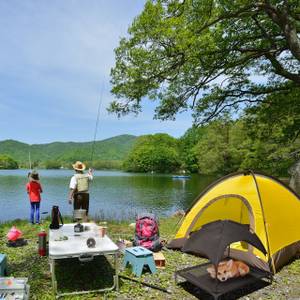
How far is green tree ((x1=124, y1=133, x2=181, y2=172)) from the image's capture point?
8244 centimetres

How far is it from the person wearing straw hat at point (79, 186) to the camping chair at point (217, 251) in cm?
447

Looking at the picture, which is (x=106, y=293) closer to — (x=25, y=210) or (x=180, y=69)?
(x=180, y=69)

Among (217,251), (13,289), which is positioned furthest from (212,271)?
(13,289)

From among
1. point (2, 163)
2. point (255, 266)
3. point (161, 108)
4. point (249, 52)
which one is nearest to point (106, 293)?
point (255, 266)

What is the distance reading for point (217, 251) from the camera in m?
4.54

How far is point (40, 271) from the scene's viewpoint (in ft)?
17.8

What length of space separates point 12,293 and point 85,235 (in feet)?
6.84

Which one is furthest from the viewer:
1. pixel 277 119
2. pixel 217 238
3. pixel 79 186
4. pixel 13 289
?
pixel 277 119

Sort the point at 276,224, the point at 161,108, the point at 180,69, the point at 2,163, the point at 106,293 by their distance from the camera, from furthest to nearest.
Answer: the point at 2,163
the point at 161,108
the point at 180,69
the point at 276,224
the point at 106,293

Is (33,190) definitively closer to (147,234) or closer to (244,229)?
(147,234)

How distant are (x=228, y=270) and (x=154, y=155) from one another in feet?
262

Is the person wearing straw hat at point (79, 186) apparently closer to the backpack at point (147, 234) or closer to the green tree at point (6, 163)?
the backpack at point (147, 234)

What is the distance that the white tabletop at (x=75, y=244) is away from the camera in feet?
15.0

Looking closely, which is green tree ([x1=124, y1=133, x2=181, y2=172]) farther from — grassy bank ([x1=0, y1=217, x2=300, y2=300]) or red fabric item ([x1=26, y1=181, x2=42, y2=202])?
grassy bank ([x1=0, y1=217, x2=300, y2=300])
